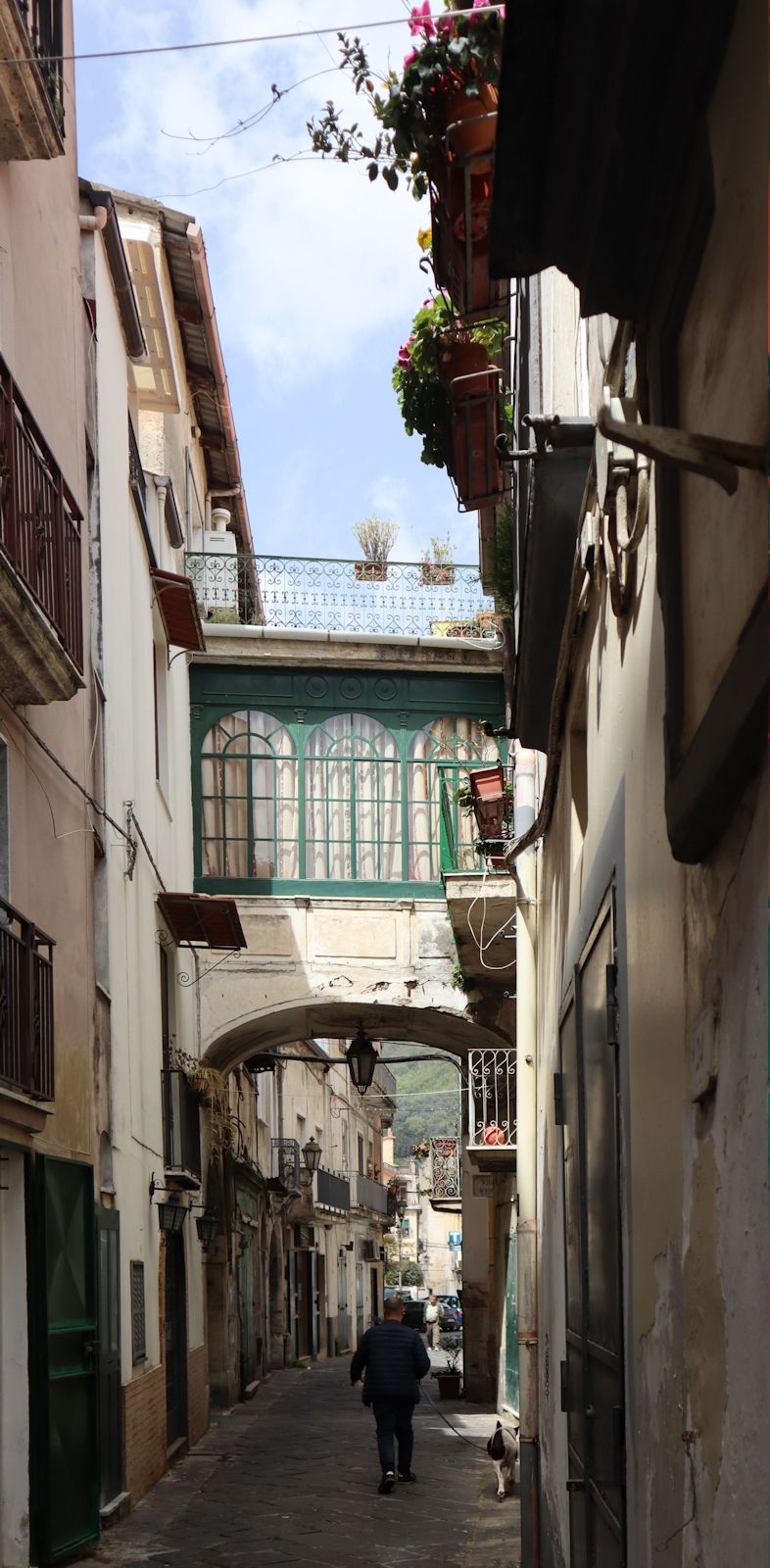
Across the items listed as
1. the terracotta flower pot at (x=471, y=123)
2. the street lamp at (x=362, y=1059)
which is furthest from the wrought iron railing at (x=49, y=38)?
the street lamp at (x=362, y=1059)

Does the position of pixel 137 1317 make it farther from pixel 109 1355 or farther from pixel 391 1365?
pixel 391 1365

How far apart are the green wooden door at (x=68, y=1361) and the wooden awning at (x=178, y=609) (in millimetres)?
7479

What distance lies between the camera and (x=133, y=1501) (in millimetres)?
13641

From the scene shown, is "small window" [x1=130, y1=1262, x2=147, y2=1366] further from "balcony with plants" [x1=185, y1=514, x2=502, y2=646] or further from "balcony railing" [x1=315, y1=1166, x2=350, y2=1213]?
"balcony railing" [x1=315, y1=1166, x2=350, y2=1213]

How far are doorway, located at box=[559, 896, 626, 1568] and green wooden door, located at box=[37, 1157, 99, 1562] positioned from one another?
3.93m

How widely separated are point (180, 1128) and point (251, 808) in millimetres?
3794

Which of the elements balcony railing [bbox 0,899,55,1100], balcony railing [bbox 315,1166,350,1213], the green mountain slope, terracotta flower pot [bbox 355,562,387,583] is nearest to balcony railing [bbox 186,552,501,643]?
terracotta flower pot [bbox 355,562,387,583]

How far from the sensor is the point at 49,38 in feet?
36.4

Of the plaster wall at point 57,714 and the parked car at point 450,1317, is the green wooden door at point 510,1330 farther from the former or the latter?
the parked car at point 450,1317

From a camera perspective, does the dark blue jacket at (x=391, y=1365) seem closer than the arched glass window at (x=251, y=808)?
Yes

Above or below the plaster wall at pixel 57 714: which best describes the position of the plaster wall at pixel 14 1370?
below

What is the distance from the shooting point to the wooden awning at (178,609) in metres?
17.8

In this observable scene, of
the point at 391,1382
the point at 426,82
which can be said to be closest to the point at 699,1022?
the point at 426,82

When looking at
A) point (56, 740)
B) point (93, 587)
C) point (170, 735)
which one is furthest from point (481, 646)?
point (56, 740)
